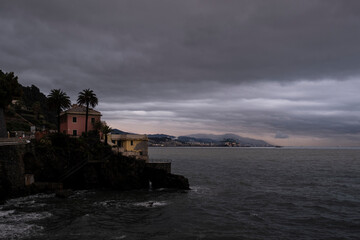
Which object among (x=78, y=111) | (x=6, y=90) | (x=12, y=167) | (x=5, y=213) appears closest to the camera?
(x=5, y=213)

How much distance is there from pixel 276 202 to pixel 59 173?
123 feet

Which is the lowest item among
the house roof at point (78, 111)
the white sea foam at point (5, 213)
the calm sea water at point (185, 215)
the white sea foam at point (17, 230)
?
the calm sea water at point (185, 215)

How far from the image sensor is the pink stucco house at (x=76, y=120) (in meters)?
65.2

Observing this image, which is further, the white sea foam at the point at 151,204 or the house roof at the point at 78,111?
the house roof at the point at 78,111

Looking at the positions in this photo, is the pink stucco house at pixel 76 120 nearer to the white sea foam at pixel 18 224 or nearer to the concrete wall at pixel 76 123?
the concrete wall at pixel 76 123

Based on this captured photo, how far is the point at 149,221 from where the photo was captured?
3097 centimetres

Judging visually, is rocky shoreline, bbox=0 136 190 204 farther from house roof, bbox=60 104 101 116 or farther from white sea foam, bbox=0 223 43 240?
white sea foam, bbox=0 223 43 240

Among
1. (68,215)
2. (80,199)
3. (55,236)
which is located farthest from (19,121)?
(55,236)

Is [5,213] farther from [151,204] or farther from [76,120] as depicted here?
[76,120]

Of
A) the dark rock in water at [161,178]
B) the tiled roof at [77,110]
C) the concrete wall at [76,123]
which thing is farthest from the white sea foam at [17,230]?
the tiled roof at [77,110]

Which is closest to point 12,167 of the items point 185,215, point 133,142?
point 185,215

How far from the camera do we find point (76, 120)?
6612 centimetres

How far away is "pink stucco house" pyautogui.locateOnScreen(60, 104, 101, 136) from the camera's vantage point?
65.2 metres

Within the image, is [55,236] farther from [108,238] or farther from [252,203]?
[252,203]
